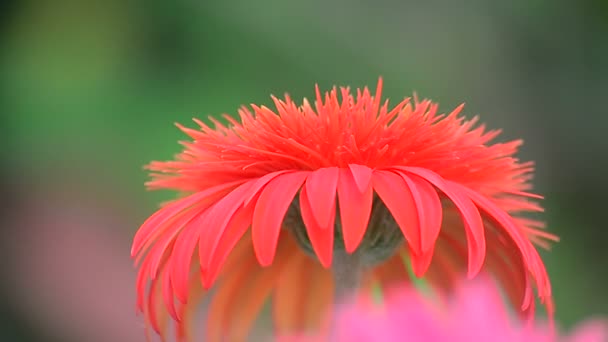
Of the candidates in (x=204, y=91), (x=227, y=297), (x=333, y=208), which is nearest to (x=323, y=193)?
(x=333, y=208)

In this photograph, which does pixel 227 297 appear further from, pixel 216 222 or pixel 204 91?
pixel 204 91

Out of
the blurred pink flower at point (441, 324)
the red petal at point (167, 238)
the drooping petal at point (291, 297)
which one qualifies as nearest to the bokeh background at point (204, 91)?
the drooping petal at point (291, 297)

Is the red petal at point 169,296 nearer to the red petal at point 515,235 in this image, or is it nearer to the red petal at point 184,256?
the red petal at point 184,256

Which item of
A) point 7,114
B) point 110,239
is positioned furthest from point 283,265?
point 7,114

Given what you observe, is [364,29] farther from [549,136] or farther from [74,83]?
[74,83]

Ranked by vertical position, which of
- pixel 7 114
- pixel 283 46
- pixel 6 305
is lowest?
pixel 6 305

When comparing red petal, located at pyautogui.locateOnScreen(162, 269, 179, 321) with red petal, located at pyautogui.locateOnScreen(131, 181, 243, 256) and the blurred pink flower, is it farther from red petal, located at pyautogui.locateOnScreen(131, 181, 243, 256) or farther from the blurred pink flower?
the blurred pink flower
